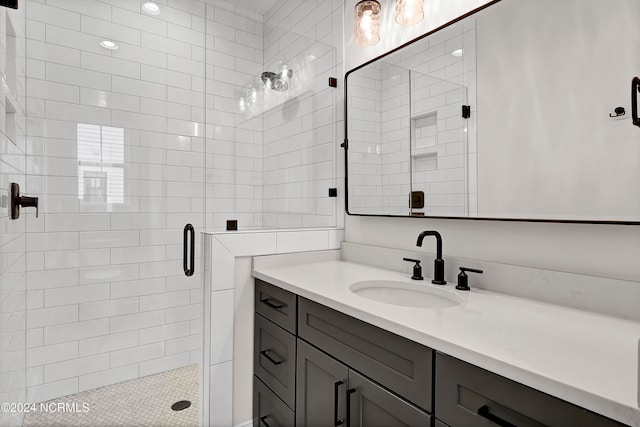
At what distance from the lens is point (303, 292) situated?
1342 millimetres

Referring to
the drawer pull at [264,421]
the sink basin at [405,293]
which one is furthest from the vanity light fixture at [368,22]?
the drawer pull at [264,421]

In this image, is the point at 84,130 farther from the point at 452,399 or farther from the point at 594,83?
the point at 594,83

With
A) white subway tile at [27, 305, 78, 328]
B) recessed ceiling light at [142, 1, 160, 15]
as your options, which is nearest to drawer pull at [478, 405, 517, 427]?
white subway tile at [27, 305, 78, 328]

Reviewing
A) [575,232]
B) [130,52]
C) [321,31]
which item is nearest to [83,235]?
[130,52]

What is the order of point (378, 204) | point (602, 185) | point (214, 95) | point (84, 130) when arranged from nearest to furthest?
point (602, 185)
point (378, 204)
point (84, 130)
point (214, 95)

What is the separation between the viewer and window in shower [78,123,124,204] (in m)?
2.12

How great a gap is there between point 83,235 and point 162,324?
2.48 feet

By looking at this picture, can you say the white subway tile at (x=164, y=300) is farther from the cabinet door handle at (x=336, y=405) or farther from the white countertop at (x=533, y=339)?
the cabinet door handle at (x=336, y=405)

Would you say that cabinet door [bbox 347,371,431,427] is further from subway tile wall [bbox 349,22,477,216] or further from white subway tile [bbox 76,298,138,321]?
white subway tile [bbox 76,298,138,321]

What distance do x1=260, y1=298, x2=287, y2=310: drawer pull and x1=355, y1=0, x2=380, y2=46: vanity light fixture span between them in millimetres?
1439

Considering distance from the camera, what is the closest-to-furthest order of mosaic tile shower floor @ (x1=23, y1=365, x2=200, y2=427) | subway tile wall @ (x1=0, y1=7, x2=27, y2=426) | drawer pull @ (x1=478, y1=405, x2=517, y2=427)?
1. drawer pull @ (x1=478, y1=405, x2=517, y2=427)
2. subway tile wall @ (x1=0, y1=7, x2=27, y2=426)
3. mosaic tile shower floor @ (x1=23, y1=365, x2=200, y2=427)

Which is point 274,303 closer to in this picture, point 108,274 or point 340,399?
point 340,399

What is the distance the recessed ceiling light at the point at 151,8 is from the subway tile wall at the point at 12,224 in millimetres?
660

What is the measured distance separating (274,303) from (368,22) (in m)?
1.55
